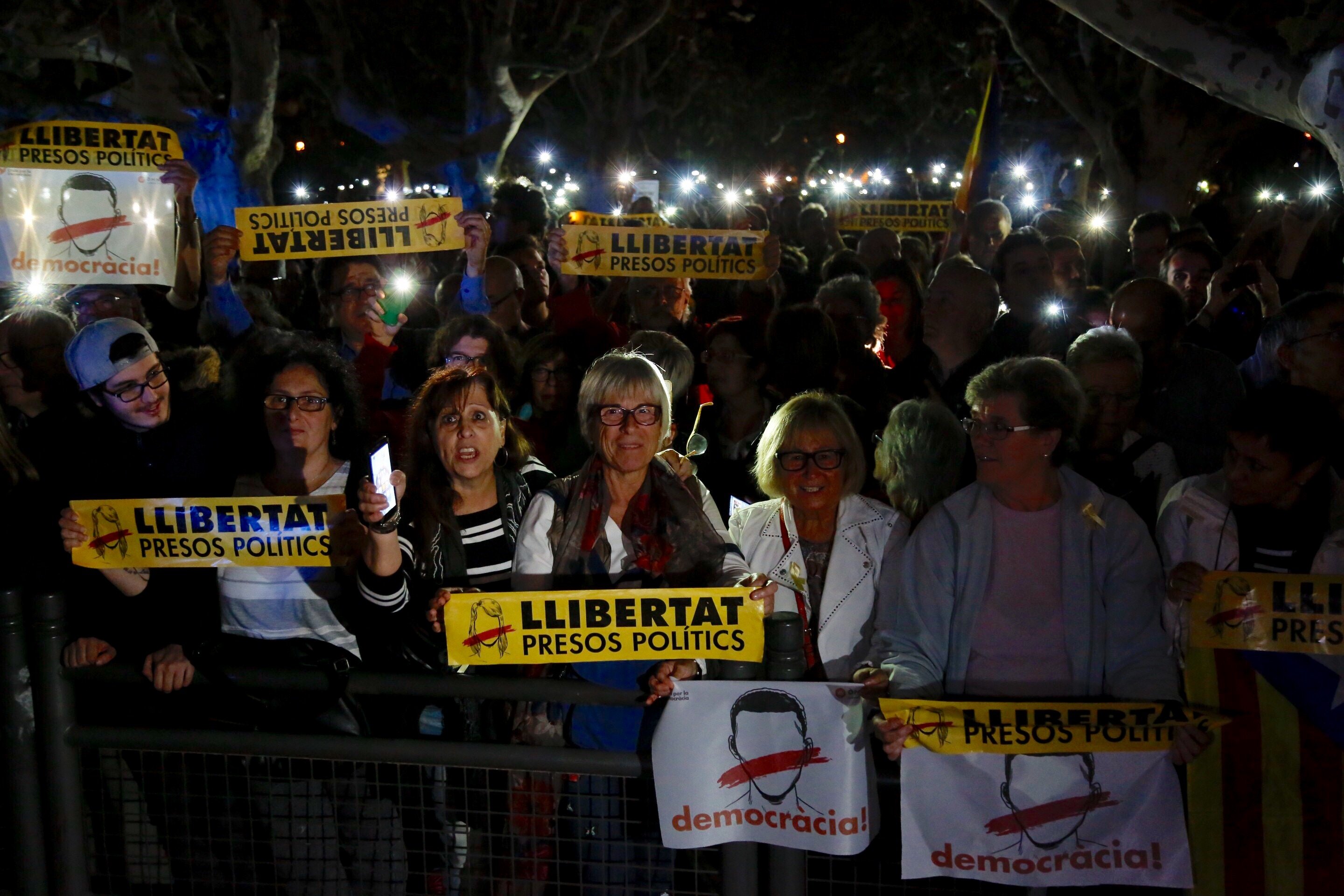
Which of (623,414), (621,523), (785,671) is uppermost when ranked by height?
(623,414)

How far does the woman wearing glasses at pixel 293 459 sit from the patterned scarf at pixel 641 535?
672 millimetres

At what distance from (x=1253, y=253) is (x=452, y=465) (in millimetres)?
6067

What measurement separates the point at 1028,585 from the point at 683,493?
3.59 ft

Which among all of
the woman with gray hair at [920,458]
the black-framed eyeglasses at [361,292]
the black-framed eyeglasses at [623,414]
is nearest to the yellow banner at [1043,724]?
the woman with gray hair at [920,458]

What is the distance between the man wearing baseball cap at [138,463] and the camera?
3.80 m

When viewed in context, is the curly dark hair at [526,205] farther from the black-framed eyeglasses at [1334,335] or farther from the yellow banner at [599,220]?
the black-framed eyeglasses at [1334,335]

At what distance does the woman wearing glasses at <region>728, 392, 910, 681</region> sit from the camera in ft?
12.3

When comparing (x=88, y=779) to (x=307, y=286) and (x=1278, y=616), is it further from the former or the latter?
(x=307, y=286)

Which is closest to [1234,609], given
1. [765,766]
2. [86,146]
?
[765,766]

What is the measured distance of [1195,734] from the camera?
9.76 ft

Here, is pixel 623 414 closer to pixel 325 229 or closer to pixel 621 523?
pixel 621 523

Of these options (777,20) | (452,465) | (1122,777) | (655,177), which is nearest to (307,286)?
(452,465)

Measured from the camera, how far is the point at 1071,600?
3408 millimetres

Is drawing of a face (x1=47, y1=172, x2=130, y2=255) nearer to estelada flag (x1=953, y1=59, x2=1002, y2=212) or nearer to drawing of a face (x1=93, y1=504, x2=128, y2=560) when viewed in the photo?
drawing of a face (x1=93, y1=504, x2=128, y2=560)
